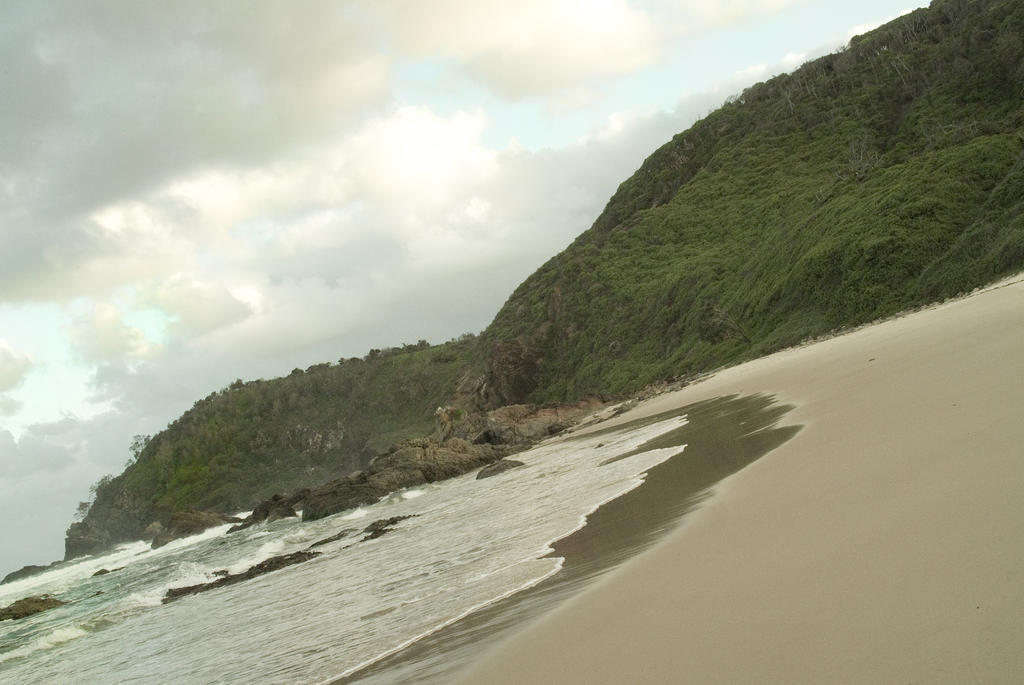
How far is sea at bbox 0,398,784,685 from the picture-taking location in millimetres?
7328

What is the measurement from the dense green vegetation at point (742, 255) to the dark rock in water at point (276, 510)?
23.3 m

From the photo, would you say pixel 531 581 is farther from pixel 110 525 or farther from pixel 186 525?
pixel 110 525

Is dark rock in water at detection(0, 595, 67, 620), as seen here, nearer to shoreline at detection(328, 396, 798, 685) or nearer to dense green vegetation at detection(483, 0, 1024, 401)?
shoreline at detection(328, 396, 798, 685)

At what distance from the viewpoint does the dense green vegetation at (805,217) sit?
34.2 metres

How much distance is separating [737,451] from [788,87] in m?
74.6

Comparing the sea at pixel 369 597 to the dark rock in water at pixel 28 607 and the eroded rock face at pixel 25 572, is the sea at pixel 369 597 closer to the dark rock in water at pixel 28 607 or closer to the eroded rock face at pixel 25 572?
the dark rock in water at pixel 28 607

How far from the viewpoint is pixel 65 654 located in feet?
45.1

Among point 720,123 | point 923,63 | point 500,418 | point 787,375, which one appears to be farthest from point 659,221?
point 787,375

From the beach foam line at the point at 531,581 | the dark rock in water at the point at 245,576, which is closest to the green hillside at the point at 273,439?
the dark rock in water at the point at 245,576

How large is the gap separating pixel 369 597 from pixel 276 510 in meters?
34.3

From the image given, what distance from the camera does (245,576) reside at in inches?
718

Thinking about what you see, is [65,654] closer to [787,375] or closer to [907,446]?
[907,446]

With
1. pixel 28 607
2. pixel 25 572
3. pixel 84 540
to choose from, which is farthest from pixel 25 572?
pixel 28 607

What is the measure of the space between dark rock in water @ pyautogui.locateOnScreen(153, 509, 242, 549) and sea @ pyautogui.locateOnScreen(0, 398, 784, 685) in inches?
1202
